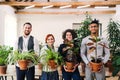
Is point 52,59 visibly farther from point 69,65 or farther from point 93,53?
point 93,53

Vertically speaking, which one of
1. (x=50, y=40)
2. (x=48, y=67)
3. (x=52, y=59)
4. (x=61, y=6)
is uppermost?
(x=61, y=6)

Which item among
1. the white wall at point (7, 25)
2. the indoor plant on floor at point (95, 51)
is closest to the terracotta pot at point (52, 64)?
the indoor plant on floor at point (95, 51)

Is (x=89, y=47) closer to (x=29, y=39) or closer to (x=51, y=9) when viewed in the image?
(x=29, y=39)

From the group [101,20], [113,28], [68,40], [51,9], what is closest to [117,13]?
[101,20]

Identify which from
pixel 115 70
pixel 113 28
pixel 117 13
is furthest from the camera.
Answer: pixel 117 13

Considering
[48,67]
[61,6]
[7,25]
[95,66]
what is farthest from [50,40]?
[61,6]

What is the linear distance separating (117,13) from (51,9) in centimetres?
325

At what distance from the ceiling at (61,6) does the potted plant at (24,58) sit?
7.33 metres

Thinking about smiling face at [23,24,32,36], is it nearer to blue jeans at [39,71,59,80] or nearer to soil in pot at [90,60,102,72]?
blue jeans at [39,71,59,80]

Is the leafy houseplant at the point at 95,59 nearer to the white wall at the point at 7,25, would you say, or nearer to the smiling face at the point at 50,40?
the smiling face at the point at 50,40

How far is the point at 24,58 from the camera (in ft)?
13.2

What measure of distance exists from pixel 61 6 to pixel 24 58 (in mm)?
8535

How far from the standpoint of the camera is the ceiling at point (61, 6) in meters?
11.2

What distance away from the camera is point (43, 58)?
13.0 ft
